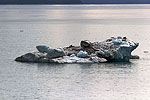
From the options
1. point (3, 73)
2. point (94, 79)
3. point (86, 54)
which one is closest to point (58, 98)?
point (94, 79)

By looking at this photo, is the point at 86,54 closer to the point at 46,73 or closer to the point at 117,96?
the point at 46,73

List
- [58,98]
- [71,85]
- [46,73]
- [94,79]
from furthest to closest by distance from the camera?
[46,73], [94,79], [71,85], [58,98]

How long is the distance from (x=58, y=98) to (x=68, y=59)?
61.4 feet

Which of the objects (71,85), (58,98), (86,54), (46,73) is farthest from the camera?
(86,54)

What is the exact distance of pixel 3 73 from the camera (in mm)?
58750

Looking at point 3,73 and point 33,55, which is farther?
point 33,55

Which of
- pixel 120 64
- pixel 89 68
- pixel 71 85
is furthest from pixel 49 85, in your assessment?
pixel 120 64

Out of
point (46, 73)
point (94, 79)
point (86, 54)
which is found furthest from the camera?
point (86, 54)

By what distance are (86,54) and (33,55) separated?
246 inches

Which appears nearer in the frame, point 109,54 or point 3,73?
point 3,73

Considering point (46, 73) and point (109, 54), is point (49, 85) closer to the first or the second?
point (46, 73)

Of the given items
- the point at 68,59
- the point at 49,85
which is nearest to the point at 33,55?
the point at 68,59

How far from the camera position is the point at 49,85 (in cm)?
5162

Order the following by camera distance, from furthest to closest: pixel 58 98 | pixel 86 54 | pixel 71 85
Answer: pixel 86 54
pixel 71 85
pixel 58 98
